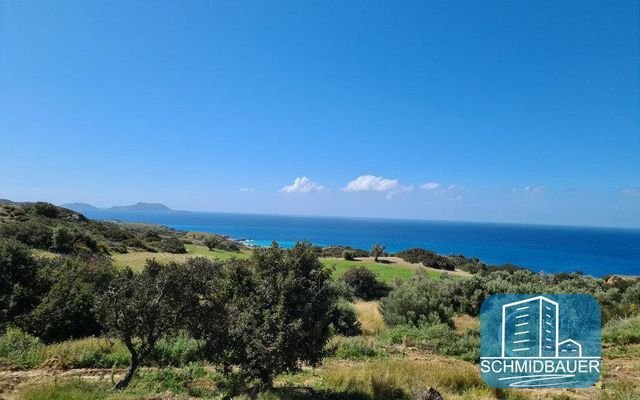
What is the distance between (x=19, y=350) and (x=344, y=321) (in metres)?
9.35

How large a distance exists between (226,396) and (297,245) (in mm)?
2987

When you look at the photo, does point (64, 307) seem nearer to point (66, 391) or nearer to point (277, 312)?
point (66, 391)

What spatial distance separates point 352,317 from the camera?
14398 mm

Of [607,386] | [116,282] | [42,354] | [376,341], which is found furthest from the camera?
[376,341]

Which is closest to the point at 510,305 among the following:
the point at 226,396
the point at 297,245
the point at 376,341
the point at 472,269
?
the point at 376,341

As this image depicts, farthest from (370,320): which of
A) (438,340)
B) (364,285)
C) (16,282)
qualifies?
(16,282)

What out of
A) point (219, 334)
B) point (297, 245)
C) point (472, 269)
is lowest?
point (472, 269)

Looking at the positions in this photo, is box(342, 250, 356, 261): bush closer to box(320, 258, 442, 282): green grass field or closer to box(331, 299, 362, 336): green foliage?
box(320, 258, 442, 282): green grass field

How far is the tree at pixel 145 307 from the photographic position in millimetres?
7398

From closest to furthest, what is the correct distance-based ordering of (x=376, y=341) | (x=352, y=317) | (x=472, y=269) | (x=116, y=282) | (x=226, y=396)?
(x=226, y=396) → (x=116, y=282) → (x=376, y=341) → (x=352, y=317) → (x=472, y=269)

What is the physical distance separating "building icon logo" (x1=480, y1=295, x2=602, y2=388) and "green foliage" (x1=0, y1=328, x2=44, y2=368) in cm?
991

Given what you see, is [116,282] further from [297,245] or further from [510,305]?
[510,305]

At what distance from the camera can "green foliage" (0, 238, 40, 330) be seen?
457 inches

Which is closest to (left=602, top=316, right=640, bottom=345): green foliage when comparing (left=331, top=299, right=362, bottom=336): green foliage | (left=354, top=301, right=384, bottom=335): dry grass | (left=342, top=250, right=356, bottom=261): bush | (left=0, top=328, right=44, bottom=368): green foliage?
(left=354, top=301, right=384, bottom=335): dry grass
